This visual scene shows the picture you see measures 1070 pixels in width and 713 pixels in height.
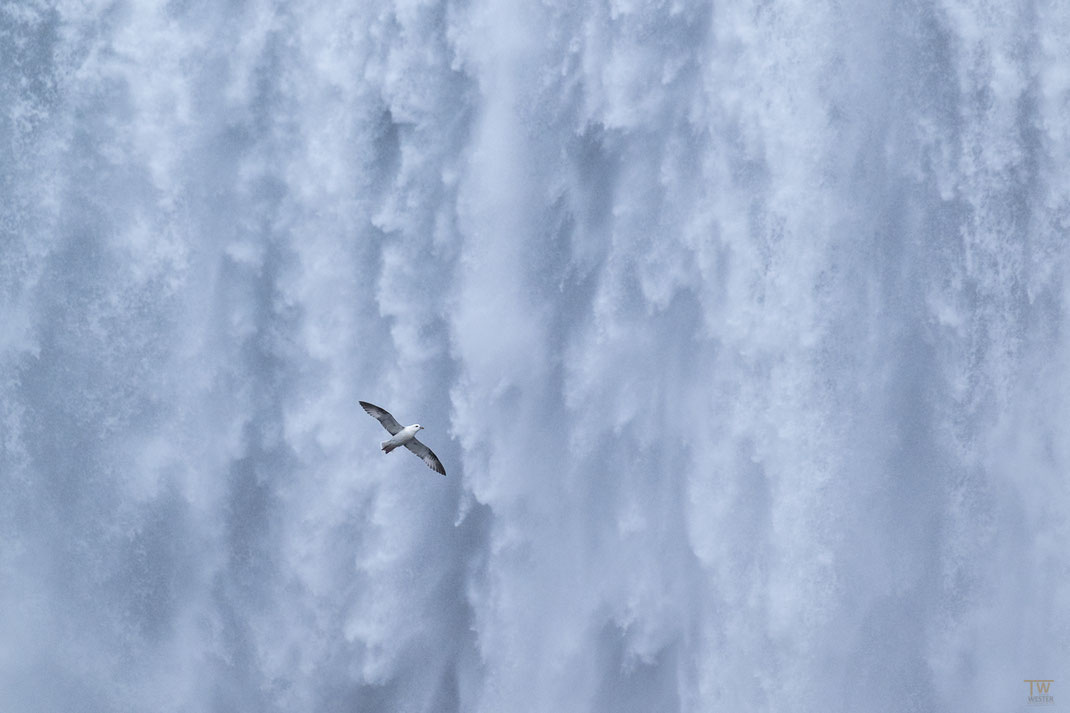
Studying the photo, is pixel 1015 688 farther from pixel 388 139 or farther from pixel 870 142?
pixel 388 139

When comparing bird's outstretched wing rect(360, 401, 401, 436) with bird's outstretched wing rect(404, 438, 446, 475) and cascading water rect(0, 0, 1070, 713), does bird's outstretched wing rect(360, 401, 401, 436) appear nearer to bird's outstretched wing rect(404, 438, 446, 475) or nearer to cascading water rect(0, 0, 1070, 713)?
bird's outstretched wing rect(404, 438, 446, 475)

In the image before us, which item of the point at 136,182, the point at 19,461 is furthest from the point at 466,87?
the point at 19,461

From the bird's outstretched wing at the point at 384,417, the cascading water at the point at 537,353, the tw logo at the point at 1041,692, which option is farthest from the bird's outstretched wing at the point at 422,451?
the tw logo at the point at 1041,692

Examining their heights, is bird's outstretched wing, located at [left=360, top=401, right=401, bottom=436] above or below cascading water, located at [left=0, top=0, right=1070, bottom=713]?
below

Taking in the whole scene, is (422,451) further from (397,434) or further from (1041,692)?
(1041,692)

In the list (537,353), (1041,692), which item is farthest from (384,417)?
(1041,692)

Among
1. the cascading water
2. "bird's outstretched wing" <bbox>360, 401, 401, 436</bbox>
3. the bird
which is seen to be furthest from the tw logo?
"bird's outstretched wing" <bbox>360, 401, 401, 436</bbox>

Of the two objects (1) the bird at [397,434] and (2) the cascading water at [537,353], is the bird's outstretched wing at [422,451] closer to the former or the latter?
(1) the bird at [397,434]
